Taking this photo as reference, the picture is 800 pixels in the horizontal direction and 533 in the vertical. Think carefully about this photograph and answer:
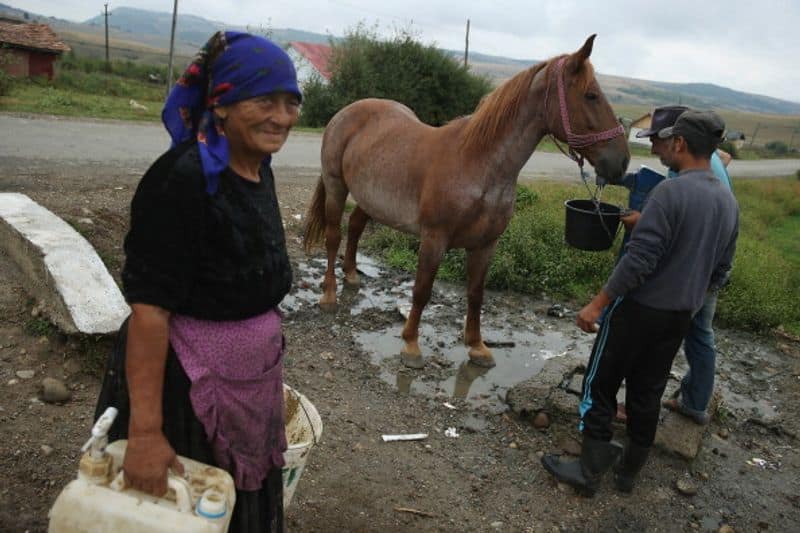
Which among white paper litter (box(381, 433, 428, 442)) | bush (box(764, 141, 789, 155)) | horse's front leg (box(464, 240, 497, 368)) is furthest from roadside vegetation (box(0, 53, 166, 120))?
bush (box(764, 141, 789, 155))

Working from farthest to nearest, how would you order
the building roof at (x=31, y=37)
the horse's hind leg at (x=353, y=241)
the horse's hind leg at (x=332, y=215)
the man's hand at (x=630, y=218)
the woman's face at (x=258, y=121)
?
the building roof at (x=31, y=37), the horse's hind leg at (x=353, y=241), the horse's hind leg at (x=332, y=215), the man's hand at (x=630, y=218), the woman's face at (x=258, y=121)

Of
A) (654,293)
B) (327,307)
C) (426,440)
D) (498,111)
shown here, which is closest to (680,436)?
(654,293)

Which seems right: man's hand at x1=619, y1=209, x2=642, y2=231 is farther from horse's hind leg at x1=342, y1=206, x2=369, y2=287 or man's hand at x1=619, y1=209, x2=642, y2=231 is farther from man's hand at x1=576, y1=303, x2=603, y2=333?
horse's hind leg at x1=342, y1=206, x2=369, y2=287

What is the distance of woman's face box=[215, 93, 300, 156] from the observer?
63.3 inches

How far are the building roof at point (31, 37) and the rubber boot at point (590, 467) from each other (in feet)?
107

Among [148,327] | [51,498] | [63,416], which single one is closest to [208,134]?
[148,327]

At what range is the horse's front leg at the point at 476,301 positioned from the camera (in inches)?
179

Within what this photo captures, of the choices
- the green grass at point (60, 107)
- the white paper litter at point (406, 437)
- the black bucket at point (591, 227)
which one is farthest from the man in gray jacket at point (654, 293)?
the green grass at point (60, 107)

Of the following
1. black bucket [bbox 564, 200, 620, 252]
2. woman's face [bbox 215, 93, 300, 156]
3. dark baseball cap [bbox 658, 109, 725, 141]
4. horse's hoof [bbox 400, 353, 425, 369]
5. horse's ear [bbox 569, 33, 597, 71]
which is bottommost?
horse's hoof [bbox 400, 353, 425, 369]

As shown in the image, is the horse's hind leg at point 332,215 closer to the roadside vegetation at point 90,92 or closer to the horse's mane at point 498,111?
the horse's mane at point 498,111

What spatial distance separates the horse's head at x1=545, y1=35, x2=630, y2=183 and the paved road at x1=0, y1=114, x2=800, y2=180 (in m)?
7.40

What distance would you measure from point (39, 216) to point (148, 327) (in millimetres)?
3895

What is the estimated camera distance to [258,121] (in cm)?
163

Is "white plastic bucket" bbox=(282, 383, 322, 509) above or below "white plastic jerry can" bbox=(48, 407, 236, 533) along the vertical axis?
below
